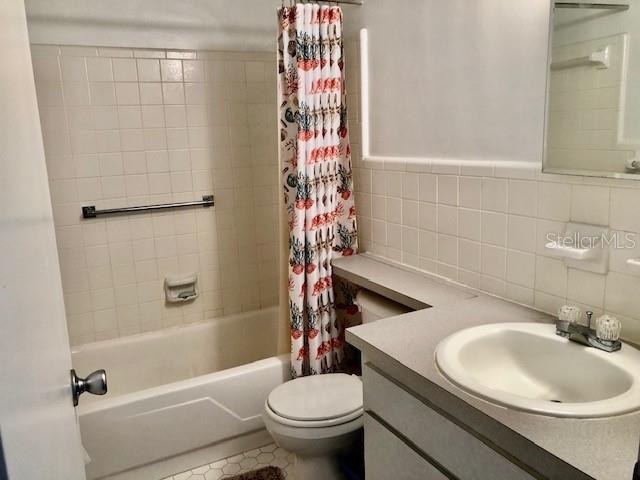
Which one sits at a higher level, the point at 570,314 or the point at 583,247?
the point at 583,247

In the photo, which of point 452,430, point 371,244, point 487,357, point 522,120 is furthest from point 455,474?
point 371,244

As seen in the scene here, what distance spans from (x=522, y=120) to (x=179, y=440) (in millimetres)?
1749

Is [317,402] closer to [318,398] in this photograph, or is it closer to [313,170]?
[318,398]

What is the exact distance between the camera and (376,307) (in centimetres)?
197

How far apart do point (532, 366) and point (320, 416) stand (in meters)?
0.74

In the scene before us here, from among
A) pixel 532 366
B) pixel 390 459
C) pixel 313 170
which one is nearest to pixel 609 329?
pixel 532 366

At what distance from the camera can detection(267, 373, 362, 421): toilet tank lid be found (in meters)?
1.79

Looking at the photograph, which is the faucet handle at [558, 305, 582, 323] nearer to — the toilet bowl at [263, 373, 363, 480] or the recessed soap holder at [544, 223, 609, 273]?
the recessed soap holder at [544, 223, 609, 273]

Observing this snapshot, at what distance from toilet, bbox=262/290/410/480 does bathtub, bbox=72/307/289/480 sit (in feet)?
1.06

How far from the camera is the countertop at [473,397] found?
0.88m

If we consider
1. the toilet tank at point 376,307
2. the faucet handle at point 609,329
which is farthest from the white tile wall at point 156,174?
the faucet handle at point 609,329

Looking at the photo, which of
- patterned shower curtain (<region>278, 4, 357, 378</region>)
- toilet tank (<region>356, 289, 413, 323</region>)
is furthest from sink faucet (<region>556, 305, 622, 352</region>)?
patterned shower curtain (<region>278, 4, 357, 378</region>)

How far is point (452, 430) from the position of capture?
3.70 feet

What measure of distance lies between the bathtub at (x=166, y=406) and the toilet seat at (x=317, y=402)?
1.03 feet
